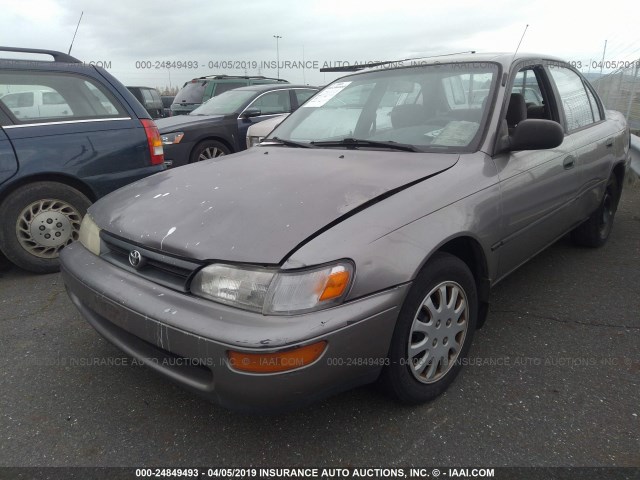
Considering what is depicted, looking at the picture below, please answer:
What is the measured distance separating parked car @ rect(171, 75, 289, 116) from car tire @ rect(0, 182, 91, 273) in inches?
303

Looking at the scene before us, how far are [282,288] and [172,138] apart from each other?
18.4 ft

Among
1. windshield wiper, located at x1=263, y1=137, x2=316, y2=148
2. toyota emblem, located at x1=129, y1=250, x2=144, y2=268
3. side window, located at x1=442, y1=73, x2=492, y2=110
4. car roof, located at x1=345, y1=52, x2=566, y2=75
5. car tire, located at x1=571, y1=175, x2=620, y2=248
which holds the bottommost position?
car tire, located at x1=571, y1=175, x2=620, y2=248

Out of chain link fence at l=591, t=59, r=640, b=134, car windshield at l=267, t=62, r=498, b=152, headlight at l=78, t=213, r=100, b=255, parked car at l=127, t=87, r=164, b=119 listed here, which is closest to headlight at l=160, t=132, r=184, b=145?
car windshield at l=267, t=62, r=498, b=152

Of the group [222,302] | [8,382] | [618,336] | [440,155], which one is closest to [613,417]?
[618,336]

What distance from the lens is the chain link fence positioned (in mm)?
9328

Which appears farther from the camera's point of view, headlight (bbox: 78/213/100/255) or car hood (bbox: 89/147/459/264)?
headlight (bbox: 78/213/100/255)

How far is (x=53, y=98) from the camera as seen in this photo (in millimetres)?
3781

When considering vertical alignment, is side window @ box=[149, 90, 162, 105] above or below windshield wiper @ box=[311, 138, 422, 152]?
above

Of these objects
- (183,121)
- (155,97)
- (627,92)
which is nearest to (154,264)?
(183,121)

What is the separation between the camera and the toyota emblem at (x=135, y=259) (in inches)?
75.5

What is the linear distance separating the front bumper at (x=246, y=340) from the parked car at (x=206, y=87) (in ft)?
32.5

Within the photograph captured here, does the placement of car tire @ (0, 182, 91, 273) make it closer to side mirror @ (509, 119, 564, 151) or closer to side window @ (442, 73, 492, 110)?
side window @ (442, 73, 492, 110)

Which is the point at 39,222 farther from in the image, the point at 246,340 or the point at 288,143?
the point at 246,340

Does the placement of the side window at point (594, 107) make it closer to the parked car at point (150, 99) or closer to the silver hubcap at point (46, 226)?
the silver hubcap at point (46, 226)
